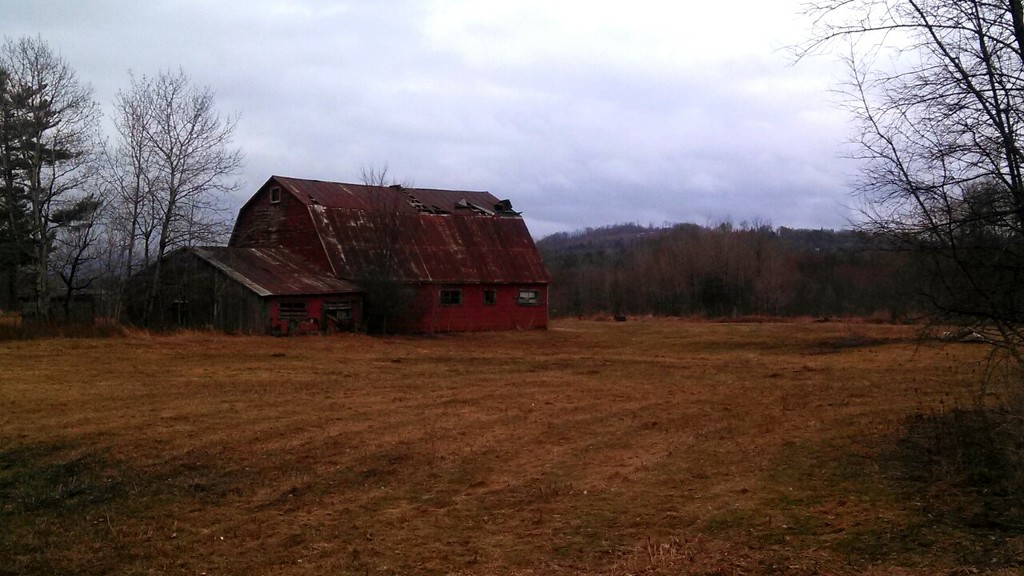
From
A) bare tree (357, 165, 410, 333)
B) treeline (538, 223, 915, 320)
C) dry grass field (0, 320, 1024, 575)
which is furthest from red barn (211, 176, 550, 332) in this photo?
treeline (538, 223, 915, 320)

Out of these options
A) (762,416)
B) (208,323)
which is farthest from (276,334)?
(762,416)

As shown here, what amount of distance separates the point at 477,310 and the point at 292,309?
1014cm

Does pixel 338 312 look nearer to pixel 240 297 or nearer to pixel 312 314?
pixel 312 314

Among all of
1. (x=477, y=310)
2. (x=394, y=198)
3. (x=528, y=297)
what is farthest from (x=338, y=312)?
(x=528, y=297)

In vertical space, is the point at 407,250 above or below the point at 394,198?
below

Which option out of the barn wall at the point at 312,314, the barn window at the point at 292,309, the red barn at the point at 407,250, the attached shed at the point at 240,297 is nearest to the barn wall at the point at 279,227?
the red barn at the point at 407,250

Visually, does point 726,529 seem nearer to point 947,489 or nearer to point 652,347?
point 947,489

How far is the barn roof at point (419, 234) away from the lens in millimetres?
34375

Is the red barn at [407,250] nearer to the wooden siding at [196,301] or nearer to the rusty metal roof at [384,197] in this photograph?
the rusty metal roof at [384,197]

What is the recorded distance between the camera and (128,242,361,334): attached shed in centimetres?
2855

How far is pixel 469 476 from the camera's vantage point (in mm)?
9320

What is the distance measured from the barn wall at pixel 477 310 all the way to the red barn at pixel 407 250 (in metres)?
0.05

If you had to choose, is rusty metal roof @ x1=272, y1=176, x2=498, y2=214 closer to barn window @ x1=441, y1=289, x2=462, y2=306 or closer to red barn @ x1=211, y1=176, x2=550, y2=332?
red barn @ x1=211, y1=176, x2=550, y2=332

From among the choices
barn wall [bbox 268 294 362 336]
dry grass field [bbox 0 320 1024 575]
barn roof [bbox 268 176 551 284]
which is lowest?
dry grass field [bbox 0 320 1024 575]
